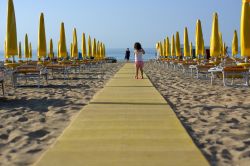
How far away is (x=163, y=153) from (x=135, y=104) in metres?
2.94

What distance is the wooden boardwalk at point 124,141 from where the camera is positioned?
9.41ft

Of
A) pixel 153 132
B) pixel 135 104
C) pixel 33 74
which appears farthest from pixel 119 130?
pixel 33 74

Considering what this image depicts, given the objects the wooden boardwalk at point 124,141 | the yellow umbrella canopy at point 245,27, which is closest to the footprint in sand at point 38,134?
the wooden boardwalk at point 124,141

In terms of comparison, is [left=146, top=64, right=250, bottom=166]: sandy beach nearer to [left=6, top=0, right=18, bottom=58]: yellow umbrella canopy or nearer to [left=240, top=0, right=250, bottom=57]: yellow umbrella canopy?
[left=240, top=0, right=250, bottom=57]: yellow umbrella canopy

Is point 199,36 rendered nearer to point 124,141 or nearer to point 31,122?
point 31,122

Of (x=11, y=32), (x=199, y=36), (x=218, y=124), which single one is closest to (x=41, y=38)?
(x=11, y=32)

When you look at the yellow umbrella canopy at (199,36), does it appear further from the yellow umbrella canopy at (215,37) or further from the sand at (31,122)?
the sand at (31,122)

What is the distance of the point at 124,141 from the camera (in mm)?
3480

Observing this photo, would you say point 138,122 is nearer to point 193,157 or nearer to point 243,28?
point 193,157

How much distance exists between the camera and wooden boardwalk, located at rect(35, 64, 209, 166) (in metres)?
2.87

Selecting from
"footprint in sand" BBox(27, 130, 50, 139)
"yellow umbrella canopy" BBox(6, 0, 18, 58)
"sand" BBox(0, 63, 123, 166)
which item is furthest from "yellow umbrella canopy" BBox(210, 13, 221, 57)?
"footprint in sand" BBox(27, 130, 50, 139)

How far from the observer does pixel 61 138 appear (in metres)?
3.64

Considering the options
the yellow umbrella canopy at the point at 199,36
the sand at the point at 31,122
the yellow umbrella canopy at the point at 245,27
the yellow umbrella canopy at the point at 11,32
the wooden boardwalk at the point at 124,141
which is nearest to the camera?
Result: the wooden boardwalk at the point at 124,141

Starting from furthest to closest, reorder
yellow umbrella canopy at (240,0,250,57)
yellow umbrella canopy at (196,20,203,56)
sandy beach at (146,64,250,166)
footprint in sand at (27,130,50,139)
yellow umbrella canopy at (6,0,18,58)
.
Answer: yellow umbrella canopy at (196,20,203,56)
yellow umbrella canopy at (6,0,18,58)
yellow umbrella canopy at (240,0,250,57)
footprint in sand at (27,130,50,139)
sandy beach at (146,64,250,166)
